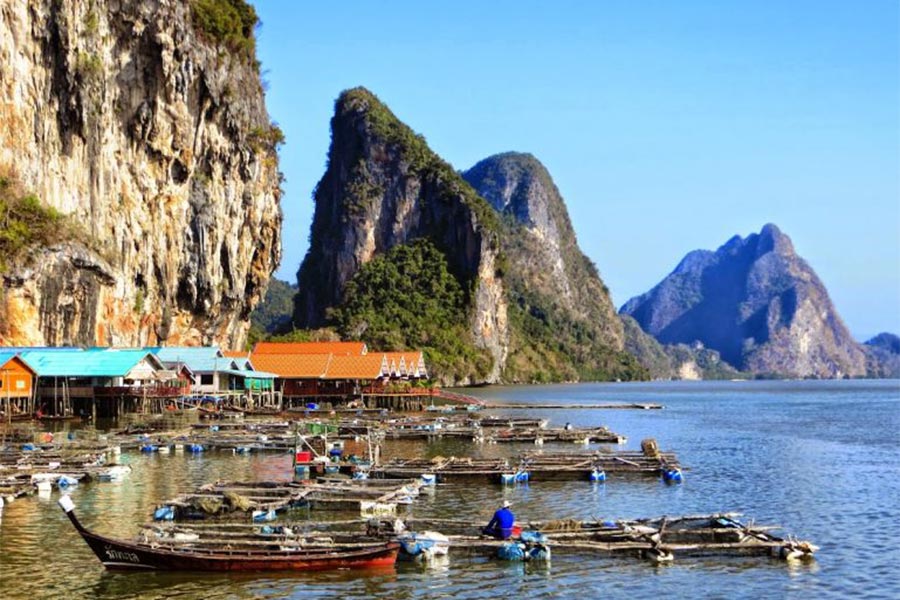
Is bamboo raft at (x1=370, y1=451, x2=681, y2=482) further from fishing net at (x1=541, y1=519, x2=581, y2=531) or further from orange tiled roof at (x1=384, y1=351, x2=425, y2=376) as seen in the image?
orange tiled roof at (x1=384, y1=351, x2=425, y2=376)

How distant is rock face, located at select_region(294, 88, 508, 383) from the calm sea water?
129m

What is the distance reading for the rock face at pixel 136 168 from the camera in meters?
68.2

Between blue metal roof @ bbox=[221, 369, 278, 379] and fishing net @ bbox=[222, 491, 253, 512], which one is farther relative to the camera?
blue metal roof @ bbox=[221, 369, 278, 379]

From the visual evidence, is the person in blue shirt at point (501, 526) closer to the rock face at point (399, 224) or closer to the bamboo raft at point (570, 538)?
the bamboo raft at point (570, 538)

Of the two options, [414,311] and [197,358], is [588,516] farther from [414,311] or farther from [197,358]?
[414,311]

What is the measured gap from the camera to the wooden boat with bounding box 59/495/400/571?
2192cm

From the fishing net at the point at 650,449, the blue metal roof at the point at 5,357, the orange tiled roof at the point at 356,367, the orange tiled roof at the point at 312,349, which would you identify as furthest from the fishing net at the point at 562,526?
the orange tiled roof at the point at 312,349

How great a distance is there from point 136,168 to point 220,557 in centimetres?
6708

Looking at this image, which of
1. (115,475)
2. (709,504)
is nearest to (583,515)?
(709,504)

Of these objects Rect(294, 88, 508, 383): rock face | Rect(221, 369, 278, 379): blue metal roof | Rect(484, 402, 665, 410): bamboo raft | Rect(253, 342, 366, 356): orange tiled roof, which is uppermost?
Rect(294, 88, 508, 383): rock face

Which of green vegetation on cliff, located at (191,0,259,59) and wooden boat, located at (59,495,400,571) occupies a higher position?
green vegetation on cliff, located at (191,0,259,59)

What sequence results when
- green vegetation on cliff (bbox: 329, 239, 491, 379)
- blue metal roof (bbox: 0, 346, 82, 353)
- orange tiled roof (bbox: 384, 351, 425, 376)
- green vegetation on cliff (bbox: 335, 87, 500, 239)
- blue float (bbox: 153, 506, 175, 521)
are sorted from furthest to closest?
1. green vegetation on cliff (bbox: 335, 87, 500, 239)
2. green vegetation on cliff (bbox: 329, 239, 491, 379)
3. orange tiled roof (bbox: 384, 351, 425, 376)
4. blue metal roof (bbox: 0, 346, 82, 353)
5. blue float (bbox: 153, 506, 175, 521)

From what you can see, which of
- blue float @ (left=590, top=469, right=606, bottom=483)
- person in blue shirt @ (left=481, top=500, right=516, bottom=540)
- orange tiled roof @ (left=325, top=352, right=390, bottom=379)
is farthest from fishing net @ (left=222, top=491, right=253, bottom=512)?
orange tiled roof @ (left=325, top=352, right=390, bottom=379)

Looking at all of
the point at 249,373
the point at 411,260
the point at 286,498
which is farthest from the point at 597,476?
the point at 411,260
